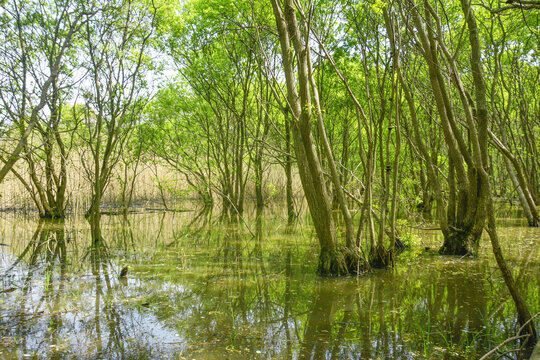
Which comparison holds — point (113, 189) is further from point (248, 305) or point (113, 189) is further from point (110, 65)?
point (248, 305)

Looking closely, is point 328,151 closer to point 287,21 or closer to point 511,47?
point 287,21

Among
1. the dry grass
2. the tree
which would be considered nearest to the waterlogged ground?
the tree

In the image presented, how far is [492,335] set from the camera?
4.07 m

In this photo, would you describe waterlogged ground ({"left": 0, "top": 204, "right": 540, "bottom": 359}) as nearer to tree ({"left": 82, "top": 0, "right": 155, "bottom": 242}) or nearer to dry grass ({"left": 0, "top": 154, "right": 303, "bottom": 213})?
tree ({"left": 82, "top": 0, "right": 155, "bottom": 242})

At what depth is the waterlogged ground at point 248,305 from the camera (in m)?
3.96

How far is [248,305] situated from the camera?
17.5 ft

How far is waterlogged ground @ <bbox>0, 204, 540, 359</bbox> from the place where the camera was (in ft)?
13.0

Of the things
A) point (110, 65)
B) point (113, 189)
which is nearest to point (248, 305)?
point (110, 65)

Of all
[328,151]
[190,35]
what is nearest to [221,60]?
[190,35]

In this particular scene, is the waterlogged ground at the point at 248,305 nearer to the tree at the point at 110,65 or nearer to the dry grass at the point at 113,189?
the tree at the point at 110,65

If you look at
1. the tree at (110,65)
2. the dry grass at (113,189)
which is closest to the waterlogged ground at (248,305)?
the tree at (110,65)

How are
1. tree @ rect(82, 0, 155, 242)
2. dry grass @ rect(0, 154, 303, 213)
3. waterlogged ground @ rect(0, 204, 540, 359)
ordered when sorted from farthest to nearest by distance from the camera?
dry grass @ rect(0, 154, 303, 213) → tree @ rect(82, 0, 155, 242) → waterlogged ground @ rect(0, 204, 540, 359)

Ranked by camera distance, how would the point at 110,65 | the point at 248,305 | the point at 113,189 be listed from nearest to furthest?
the point at 248,305 → the point at 110,65 → the point at 113,189

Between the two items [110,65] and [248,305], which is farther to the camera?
[110,65]
